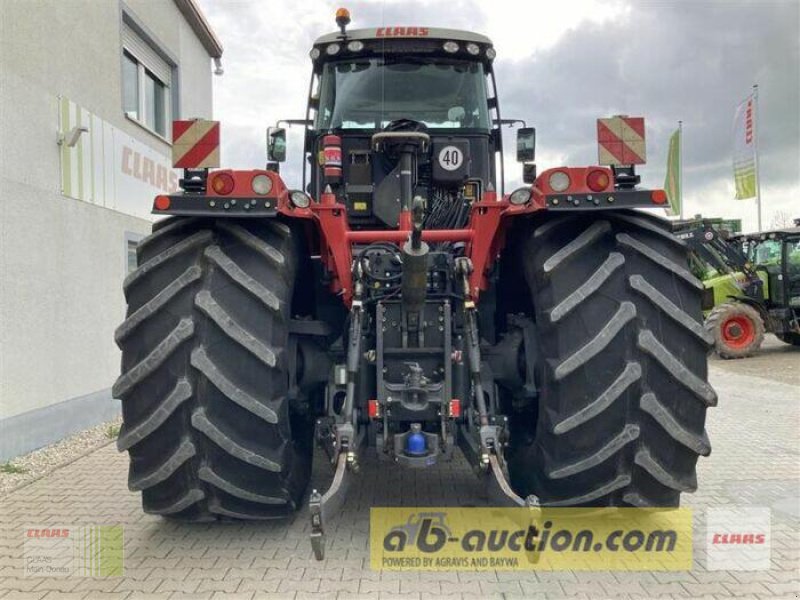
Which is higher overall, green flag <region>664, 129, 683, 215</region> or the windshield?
green flag <region>664, 129, 683, 215</region>

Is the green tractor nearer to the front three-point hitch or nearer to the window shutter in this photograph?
the window shutter

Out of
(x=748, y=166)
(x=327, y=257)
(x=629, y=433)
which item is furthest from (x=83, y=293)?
(x=748, y=166)

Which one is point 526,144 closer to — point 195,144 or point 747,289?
point 195,144

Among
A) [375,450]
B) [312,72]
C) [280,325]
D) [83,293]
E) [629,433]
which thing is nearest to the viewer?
[629,433]

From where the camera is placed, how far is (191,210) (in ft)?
10.6

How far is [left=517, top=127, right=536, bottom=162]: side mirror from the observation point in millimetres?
5238

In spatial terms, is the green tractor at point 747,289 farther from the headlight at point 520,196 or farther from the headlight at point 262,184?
the headlight at point 262,184

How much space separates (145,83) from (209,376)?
777 cm

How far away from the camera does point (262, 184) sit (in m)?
3.28

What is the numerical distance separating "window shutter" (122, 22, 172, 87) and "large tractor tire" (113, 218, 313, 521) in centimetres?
644

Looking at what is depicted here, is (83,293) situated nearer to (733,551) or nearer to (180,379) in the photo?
(180,379)

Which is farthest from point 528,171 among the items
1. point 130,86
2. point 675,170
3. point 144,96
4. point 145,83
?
→ point 675,170

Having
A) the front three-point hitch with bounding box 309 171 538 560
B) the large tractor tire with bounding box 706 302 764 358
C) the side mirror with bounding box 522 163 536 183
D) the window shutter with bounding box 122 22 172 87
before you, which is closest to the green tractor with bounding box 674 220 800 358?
the large tractor tire with bounding box 706 302 764 358

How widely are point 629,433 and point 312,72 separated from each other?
3555mm
